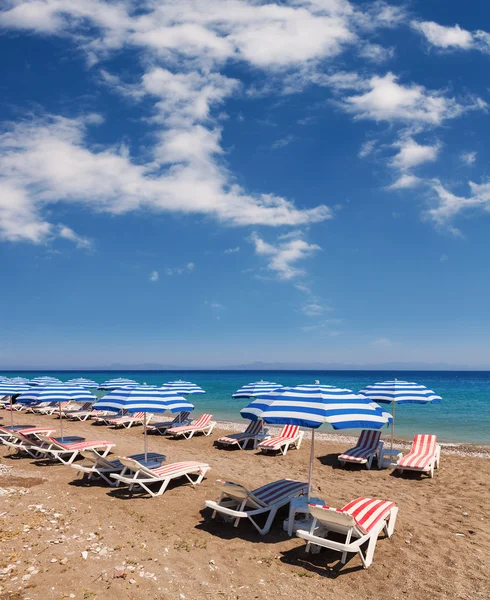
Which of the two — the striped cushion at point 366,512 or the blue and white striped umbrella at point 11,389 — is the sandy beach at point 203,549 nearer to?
the striped cushion at point 366,512

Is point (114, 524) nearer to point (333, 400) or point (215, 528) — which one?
point (215, 528)

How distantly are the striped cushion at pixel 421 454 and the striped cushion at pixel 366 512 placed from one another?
4508mm

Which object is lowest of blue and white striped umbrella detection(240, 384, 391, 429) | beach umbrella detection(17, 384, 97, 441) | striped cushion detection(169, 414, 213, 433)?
striped cushion detection(169, 414, 213, 433)

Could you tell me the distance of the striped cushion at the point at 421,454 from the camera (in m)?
10.8

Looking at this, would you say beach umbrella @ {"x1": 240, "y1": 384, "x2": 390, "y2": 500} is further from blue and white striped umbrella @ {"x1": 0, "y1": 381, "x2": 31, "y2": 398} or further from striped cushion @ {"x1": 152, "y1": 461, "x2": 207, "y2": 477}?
blue and white striped umbrella @ {"x1": 0, "y1": 381, "x2": 31, "y2": 398}

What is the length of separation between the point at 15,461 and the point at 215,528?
301 inches

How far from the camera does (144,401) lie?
29.2 ft

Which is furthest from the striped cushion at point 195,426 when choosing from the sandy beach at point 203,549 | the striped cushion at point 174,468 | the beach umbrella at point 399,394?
the beach umbrella at point 399,394

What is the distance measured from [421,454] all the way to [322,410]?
7511 mm

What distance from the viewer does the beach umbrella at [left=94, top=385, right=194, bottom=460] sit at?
→ 8.65 metres

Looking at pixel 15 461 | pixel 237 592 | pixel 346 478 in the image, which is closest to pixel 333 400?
pixel 237 592

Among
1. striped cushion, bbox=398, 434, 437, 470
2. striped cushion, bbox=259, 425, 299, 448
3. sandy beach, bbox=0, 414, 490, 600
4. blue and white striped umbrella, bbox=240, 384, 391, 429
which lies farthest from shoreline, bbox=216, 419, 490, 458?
blue and white striped umbrella, bbox=240, 384, 391, 429

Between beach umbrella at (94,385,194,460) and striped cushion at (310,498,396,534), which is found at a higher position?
beach umbrella at (94,385,194,460)

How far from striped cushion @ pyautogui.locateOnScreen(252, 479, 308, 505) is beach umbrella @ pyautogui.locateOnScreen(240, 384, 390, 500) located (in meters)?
1.69
